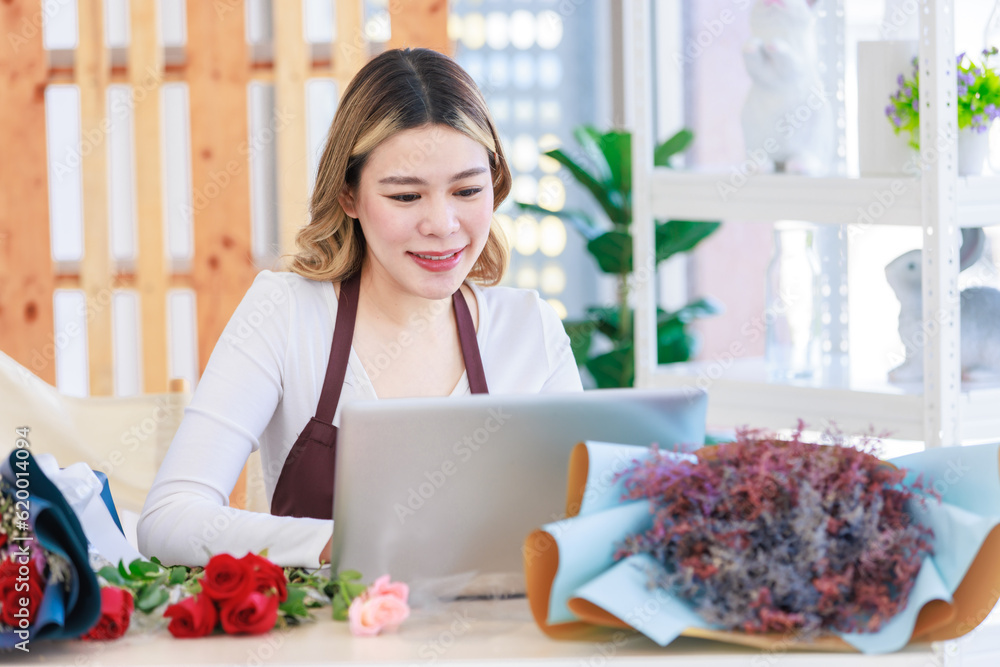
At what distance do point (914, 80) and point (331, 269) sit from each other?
124 centimetres

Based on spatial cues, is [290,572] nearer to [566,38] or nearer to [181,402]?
[181,402]

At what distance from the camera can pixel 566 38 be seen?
4457mm

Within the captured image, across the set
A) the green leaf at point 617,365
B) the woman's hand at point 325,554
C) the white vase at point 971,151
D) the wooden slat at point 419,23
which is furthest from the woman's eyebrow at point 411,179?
the green leaf at point 617,365

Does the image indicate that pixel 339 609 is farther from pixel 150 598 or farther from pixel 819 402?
pixel 819 402

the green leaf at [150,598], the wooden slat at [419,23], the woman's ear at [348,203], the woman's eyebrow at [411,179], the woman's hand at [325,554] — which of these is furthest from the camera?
the wooden slat at [419,23]

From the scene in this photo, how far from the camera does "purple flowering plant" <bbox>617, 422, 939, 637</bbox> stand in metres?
0.93

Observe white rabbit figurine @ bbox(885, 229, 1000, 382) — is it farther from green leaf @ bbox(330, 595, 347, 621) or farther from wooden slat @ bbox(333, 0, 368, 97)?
wooden slat @ bbox(333, 0, 368, 97)

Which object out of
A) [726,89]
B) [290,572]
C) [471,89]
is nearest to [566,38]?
[726,89]

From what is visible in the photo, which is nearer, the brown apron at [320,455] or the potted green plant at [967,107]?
the brown apron at [320,455]

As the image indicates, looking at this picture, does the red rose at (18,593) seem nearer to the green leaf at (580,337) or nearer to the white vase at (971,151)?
the white vase at (971,151)

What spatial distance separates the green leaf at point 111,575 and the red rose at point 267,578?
125mm

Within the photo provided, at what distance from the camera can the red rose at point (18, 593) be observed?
935mm

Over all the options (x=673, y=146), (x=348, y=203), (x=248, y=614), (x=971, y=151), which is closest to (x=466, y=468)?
(x=248, y=614)

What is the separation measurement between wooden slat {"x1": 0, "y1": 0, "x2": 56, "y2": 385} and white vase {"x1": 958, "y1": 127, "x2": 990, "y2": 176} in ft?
8.07
